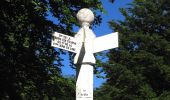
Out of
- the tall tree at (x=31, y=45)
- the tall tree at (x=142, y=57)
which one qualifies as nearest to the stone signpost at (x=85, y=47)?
the tall tree at (x=31, y=45)

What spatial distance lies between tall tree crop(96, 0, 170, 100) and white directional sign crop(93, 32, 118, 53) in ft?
111

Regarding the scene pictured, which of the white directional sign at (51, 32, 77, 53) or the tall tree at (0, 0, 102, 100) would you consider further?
the tall tree at (0, 0, 102, 100)

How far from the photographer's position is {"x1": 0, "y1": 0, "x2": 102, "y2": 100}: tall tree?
13266 mm

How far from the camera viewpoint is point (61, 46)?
18.2 ft

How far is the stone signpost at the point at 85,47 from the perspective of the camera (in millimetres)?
5293

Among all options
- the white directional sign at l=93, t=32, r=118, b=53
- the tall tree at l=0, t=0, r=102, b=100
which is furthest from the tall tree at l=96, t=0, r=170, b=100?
the white directional sign at l=93, t=32, r=118, b=53

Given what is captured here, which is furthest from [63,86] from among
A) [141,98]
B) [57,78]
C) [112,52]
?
[112,52]

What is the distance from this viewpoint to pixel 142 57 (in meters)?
41.5

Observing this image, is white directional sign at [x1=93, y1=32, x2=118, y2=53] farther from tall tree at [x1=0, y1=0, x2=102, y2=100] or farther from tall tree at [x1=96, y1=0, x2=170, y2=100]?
tall tree at [x1=96, y1=0, x2=170, y2=100]

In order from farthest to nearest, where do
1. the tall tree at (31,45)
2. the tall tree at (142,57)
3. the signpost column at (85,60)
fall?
the tall tree at (142,57), the tall tree at (31,45), the signpost column at (85,60)

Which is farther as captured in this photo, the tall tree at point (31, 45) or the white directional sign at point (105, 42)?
the tall tree at point (31, 45)

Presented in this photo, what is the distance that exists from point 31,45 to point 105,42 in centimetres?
906

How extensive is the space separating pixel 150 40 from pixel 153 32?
2.62 meters

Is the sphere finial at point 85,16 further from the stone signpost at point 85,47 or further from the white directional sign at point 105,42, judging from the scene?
the white directional sign at point 105,42
